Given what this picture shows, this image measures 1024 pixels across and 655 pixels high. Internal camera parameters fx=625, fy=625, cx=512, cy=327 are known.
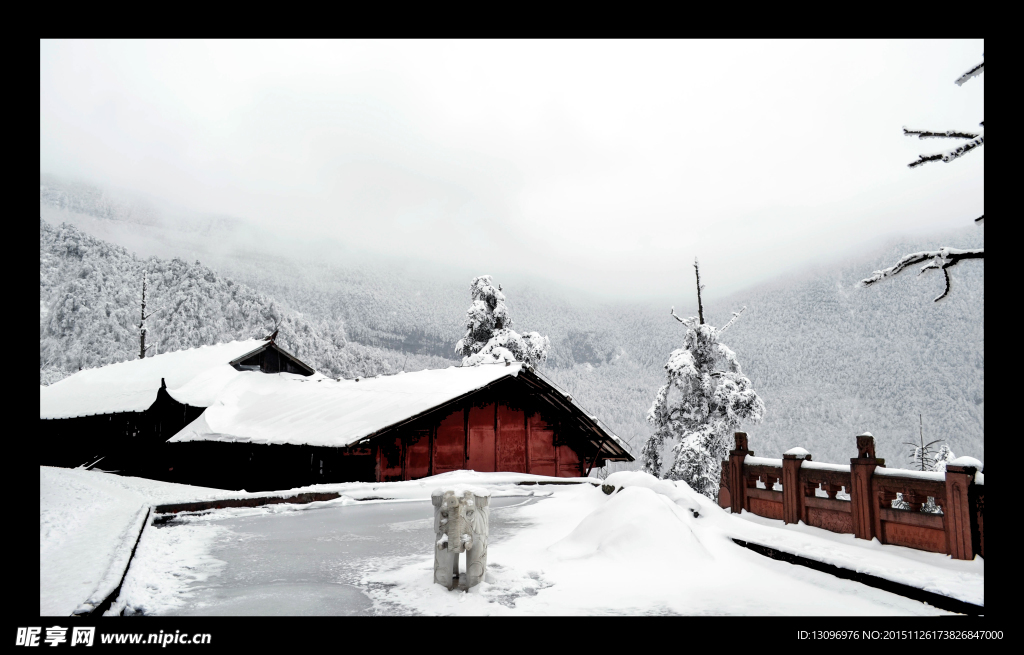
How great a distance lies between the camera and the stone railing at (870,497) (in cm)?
905

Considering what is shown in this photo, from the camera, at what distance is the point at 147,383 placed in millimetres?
34156

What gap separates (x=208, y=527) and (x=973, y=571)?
40.8 ft

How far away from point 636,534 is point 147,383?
33633 mm

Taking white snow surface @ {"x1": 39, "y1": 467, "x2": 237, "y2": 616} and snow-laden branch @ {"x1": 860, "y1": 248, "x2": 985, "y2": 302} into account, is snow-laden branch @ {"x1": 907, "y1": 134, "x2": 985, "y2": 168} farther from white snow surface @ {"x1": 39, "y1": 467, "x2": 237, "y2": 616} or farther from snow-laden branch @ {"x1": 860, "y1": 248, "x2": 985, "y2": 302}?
white snow surface @ {"x1": 39, "y1": 467, "x2": 237, "y2": 616}

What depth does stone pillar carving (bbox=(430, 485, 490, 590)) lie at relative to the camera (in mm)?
6746

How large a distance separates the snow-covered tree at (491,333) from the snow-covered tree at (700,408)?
1190 cm

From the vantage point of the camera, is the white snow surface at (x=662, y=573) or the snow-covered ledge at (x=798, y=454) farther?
the snow-covered ledge at (x=798, y=454)

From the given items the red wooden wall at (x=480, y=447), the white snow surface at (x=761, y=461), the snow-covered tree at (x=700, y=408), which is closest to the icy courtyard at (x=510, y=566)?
the white snow surface at (x=761, y=461)

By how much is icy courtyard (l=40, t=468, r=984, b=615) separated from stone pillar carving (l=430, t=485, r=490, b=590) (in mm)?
191

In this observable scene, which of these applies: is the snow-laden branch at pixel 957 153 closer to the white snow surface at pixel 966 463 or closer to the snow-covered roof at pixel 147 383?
the white snow surface at pixel 966 463

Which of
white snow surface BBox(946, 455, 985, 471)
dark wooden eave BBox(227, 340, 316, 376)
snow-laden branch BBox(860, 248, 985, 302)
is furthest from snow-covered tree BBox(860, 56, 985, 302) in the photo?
dark wooden eave BBox(227, 340, 316, 376)
